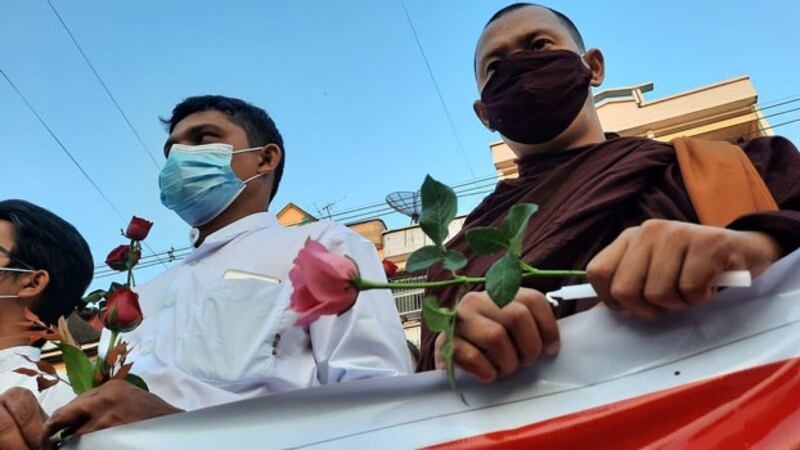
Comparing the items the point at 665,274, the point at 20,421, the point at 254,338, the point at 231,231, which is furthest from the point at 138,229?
the point at 665,274

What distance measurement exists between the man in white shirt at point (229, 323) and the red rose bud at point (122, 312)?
0.16 metres

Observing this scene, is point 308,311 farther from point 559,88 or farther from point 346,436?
point 559,88

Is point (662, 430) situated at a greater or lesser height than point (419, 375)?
lesser

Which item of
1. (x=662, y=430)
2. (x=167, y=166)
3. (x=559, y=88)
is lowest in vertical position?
(x=662, y=430)

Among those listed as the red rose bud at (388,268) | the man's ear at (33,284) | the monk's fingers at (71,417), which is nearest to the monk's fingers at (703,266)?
the monk's fingers at (71,417)

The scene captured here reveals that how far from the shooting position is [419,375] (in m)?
1.03

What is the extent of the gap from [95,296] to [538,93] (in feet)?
4.06

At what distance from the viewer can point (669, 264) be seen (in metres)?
0.85

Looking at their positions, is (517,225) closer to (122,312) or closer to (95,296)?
(122,312)

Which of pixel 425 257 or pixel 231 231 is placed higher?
pixel 425 257

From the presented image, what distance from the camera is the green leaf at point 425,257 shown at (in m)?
0.89

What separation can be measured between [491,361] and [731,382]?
0.30 m

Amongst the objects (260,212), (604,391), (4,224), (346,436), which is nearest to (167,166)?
(260,212)

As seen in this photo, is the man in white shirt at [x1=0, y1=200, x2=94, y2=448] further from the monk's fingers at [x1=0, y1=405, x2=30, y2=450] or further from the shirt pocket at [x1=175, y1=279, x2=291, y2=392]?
the monk's fingers at [x1=0, y1=405, x2=30, y2=450]
